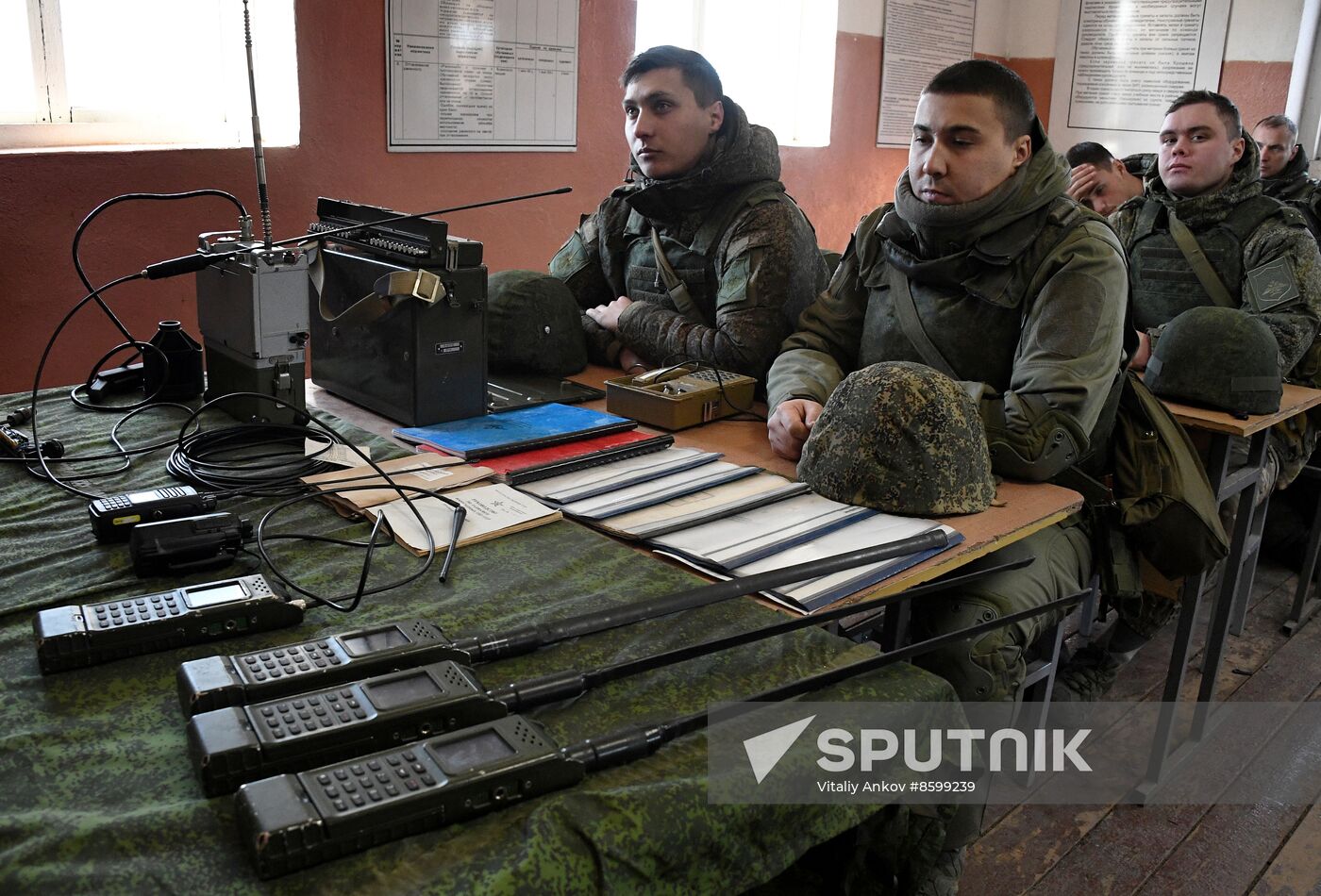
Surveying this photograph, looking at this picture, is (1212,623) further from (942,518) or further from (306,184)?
(306,184)

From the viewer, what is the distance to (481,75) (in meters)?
3.79

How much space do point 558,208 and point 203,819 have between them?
363cm

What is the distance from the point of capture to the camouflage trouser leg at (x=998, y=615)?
1.76m

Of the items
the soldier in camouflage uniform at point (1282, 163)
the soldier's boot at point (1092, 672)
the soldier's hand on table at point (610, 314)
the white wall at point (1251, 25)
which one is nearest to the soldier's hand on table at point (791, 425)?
the soldier's hand on table at point (610, 314)

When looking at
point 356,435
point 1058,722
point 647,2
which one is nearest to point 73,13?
point 356,435

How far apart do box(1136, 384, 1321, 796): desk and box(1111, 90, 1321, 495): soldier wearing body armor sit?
2.16 ft

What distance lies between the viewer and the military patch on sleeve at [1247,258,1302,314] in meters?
3.18

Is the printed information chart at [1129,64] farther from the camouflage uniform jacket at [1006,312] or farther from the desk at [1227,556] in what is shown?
the camouflage uniform jacket at [1006,312]

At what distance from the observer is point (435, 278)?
5.79 feet

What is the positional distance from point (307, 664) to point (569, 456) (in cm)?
81

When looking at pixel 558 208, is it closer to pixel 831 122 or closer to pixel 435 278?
pixel 831 122

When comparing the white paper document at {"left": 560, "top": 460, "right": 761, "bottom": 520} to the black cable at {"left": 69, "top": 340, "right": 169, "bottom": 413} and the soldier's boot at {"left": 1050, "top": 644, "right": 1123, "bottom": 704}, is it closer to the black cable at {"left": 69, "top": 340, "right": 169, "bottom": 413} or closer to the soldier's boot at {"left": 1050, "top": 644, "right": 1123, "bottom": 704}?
the black cable at {"left": 69, "top": 340, "right": 169, "bottom": 413}

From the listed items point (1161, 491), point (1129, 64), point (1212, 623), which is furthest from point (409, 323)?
point (1129, 64)

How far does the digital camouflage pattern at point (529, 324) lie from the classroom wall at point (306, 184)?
1431 mm
